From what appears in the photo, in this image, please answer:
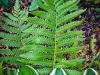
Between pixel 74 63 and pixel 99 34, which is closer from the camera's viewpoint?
pixel 74 63

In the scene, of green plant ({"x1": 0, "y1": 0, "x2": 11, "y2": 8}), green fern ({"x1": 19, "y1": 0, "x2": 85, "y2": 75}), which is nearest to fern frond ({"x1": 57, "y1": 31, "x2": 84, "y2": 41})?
green fern ({"x1": 19, "y1": 0, "x2": 85, "y2": 75})

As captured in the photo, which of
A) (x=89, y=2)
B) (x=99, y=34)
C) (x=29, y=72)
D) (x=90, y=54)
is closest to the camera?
(x=29, y=72)

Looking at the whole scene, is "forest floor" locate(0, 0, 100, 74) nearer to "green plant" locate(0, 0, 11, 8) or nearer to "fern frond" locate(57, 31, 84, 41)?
"green plant" locate(0, 0, 11, 8)

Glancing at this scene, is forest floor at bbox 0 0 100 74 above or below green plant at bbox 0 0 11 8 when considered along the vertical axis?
below

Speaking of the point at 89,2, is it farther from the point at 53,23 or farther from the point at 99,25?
the point at 53,23

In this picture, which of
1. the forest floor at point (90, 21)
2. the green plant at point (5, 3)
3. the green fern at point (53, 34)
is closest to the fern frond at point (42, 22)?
the green fern at point (53, 34)

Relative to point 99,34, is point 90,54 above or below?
below

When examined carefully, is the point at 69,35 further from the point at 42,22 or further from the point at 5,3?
the point at 5,3

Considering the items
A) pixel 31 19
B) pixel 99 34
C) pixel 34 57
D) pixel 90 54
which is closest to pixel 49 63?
pixel 34 57

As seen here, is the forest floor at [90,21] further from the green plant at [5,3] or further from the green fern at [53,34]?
the green fern at [53,34]

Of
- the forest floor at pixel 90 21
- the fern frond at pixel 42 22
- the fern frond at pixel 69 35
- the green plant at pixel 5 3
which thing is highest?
the green plant at pixel 5 3

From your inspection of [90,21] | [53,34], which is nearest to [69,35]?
[53,34]
